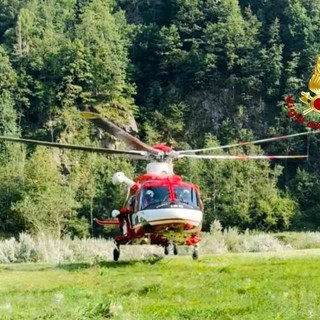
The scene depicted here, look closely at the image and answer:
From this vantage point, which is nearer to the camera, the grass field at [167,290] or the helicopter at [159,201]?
the grass field at [167,290]

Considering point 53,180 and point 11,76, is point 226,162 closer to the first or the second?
point 53,180

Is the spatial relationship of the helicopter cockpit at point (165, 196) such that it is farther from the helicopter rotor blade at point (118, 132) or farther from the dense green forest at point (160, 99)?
the dense green forest at point (160, 99)

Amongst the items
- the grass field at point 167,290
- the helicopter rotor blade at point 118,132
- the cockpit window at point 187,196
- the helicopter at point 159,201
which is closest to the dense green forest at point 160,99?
the helicopter at point 159,201

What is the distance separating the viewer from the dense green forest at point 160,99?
5384 centimetres

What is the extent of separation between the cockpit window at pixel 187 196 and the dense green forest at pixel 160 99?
3026 cm

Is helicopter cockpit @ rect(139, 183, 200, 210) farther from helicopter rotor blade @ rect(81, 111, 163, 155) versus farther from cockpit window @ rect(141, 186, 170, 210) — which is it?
helicopter rotor blade @ rect(81, 111, 163, 155)

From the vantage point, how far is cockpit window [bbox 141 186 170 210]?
48.2 feet

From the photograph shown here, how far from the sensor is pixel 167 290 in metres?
9.64

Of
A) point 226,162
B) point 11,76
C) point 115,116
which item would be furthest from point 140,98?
point 226,162

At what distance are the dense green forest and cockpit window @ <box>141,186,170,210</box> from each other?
3026cm

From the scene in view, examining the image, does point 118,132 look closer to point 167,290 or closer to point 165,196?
point 165,196

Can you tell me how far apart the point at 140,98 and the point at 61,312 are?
67.5m

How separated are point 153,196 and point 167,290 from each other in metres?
5.25

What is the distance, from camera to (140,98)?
73.7 m
